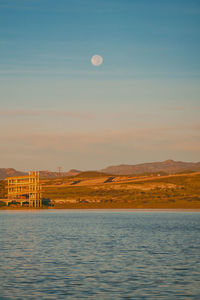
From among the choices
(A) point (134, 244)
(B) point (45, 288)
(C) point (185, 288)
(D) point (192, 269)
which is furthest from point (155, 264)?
(A) point (134, 244)

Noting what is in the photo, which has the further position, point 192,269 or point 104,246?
point 104,246

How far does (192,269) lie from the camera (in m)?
35.9

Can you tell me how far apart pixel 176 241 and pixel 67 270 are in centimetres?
2543

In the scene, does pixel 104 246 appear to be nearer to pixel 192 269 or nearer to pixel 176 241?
pixel 176 241

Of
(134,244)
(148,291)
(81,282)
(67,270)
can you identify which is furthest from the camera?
(134,244)

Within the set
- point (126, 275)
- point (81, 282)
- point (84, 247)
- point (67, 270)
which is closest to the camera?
point (81, 282)

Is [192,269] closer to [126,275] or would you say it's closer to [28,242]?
[126,275]

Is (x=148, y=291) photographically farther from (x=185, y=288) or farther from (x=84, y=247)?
(x=84, y=247)

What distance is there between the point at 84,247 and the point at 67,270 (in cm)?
1587

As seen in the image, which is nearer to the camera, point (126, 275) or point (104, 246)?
point (126, 275)

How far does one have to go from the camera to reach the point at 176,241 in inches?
2295

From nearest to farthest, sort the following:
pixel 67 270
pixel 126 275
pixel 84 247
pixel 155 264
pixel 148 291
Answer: pixel 148 291 → pixel 126 275 → pixel 67 270 → pixel 155 264 → pixel 84 247

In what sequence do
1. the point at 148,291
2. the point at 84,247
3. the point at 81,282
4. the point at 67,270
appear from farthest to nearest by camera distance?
the point at 84,247, the point at 67,270, the point at 81,282, the point at 148,291

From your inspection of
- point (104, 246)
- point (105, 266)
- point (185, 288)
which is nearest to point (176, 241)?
point (104, 246)
